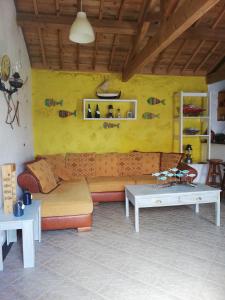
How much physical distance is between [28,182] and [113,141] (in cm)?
223

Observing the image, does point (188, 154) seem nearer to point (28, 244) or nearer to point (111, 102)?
point (111, 102)

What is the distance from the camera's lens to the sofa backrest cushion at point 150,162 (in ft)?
15.6

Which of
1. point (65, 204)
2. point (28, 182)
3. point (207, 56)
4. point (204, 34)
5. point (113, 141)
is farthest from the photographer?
point (113, 141)

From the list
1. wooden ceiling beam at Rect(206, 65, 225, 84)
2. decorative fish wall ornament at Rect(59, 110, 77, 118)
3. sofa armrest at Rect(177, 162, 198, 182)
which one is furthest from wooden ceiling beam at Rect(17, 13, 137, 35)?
sofa armrest at Rect(177, 162, 198, 182)

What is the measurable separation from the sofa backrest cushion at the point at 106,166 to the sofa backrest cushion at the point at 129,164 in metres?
0.10

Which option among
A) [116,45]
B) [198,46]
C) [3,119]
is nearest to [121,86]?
[116,45]

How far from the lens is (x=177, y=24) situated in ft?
8.19

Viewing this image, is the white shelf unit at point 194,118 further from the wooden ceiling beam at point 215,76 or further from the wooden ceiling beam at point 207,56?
the wooden ceiling beam at point 207,56

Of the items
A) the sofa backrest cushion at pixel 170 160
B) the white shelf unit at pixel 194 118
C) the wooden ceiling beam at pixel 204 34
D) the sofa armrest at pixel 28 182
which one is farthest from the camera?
the white shelf unit at pixel 194 118

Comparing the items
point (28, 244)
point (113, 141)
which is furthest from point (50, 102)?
point (28, 244)

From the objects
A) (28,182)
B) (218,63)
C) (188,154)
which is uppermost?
(218,63)

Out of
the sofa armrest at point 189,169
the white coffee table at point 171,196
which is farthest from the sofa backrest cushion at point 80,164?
the sofa armrest at point 189,169

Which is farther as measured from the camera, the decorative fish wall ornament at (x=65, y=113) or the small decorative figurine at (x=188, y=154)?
the small decorative figurine at (x=188, y=154)

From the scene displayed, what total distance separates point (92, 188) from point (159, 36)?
8.18 ft
